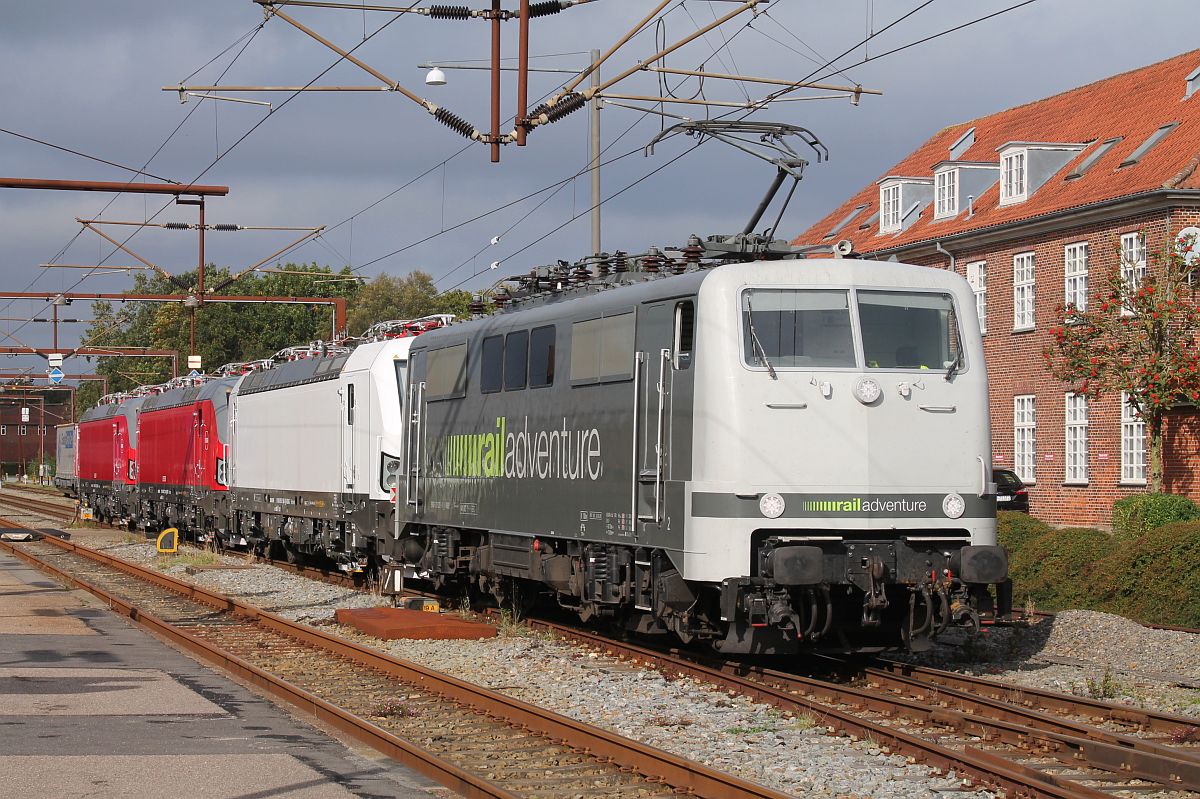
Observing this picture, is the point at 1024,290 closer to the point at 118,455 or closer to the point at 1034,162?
the point at 1034,162

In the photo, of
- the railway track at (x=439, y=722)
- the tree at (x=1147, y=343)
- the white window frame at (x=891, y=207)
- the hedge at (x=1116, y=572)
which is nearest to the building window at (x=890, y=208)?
the white window frame at (x=891, y=207)

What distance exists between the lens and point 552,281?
18.0m

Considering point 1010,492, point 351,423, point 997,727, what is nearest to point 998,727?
point 997,727

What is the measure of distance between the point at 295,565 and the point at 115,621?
9575 millimetres

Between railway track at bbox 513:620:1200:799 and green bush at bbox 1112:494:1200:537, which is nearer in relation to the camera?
railway track at bbox 513:620:1200:799

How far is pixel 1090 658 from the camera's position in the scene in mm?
15289

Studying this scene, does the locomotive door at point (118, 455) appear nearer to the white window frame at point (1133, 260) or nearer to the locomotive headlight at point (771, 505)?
the white window frame at point (1133, 260)

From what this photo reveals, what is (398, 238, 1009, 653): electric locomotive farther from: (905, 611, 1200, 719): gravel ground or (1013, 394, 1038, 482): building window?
(1013, 394, 1038, 482): building window

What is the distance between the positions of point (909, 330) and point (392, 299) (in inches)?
3389

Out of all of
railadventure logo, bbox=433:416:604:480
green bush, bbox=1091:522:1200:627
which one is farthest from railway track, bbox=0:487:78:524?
green bush, bbox=1091:522:1200:627

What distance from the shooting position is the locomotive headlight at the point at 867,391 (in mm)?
13117

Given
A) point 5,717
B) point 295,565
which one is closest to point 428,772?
point 5,717

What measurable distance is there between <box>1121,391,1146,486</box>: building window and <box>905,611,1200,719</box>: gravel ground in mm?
18544

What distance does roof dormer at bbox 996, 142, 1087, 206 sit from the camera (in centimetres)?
4026
